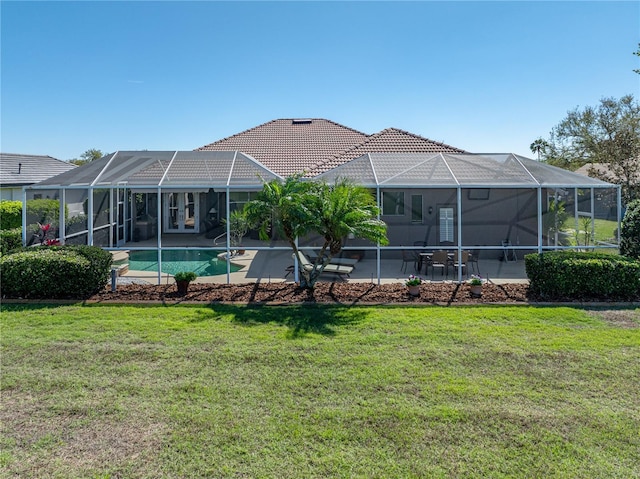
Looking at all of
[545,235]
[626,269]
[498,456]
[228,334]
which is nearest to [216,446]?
[498,456]

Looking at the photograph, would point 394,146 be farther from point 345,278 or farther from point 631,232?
point 631,232

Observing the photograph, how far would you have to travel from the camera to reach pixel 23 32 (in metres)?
12.6

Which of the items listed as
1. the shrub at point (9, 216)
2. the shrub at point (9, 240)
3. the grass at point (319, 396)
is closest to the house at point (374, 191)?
the shrub at point (9, 240)

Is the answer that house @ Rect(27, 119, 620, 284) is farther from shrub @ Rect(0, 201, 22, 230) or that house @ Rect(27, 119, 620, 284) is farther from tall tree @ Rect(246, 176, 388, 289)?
shrub @ Rect(0, 201, 22, 230)

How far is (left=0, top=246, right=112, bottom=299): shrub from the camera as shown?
9.38 meters

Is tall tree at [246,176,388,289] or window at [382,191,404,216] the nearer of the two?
tall tree at [246,176,388,289]

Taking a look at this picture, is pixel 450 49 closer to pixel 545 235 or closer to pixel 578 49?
pixel 578 49

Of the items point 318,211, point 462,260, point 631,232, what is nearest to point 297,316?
point 318,211

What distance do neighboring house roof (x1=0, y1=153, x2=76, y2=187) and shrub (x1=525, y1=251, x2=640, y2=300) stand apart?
1234 inches

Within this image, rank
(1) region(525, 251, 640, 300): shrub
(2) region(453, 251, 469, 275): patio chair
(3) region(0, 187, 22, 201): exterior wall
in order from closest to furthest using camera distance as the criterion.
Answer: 1. (1) region(525, 251, 640, 300): shrub
2. (2) region(453, 251, 469, 275): patio chair
3. (3) region(0, 187, 22, 201): exterior wall

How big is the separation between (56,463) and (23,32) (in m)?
13.8

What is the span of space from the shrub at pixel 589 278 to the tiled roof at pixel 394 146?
A: 10.2 metres

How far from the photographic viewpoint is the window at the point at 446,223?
53.2 feet

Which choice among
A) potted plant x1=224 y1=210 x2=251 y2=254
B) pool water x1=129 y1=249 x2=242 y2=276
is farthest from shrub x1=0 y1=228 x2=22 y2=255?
potted plant x1=224 y1=210 x2=251 y2=254
